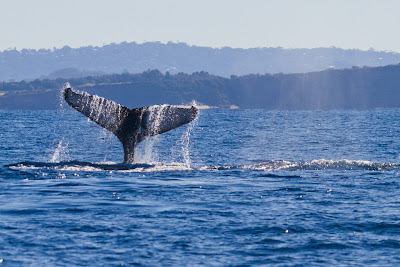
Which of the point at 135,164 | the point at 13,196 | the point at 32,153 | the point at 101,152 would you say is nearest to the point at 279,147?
the point at 101,152

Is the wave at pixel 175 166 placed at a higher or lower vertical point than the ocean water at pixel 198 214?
higher

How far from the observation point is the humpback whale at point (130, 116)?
63.2 feet

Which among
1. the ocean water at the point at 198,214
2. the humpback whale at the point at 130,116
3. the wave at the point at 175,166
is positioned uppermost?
the humpback whale at the point at 130,116

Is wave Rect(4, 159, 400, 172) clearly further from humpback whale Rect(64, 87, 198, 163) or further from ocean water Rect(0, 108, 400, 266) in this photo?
humpback whale Rect(64, 87, 198, 163)

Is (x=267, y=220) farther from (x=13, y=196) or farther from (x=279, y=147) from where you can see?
(x=279, y=147)

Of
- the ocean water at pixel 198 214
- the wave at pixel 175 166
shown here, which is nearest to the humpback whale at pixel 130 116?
the ocean water at pixel 198 214

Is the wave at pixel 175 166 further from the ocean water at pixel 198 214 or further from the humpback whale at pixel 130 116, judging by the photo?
the humpback whale at pixel 130 116

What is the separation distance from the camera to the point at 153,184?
19.3m

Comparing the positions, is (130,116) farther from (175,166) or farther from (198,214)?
(198,214)

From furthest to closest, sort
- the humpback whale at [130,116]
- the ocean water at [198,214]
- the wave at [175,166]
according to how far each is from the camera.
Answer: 1. the wave at [175,166]
2. the humpback whale at [130,116]
3. the ocean water at [198,214]

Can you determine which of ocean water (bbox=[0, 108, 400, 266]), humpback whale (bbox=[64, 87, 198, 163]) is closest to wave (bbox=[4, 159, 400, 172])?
ocean water (bbox=[0, 108, 400, 266])

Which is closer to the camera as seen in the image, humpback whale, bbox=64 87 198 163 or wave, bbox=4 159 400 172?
humpback whale, bbox=64 87 198 163

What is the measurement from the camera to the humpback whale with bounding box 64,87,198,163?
1927 cm

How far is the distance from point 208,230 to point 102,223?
2062 mm
